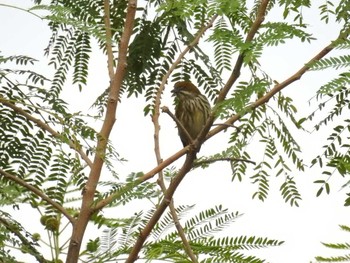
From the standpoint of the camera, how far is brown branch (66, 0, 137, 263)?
82.0 inches

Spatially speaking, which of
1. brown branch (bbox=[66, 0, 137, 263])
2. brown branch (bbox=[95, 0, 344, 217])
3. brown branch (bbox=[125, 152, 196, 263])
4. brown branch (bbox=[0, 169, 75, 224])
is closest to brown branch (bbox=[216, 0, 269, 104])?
brown branch (bbox=[95, 0, 344, 217])

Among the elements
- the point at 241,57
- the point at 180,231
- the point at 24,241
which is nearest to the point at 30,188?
the point at 24,241

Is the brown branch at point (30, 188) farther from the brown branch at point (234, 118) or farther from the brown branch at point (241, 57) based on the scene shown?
the brown branch at point (241, 57)

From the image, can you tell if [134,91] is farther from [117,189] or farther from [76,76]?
[117,189]

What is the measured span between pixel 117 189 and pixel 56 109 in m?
0.25

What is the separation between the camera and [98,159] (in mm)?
2178

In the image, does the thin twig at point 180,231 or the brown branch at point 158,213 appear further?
the thin twig at point 180,231

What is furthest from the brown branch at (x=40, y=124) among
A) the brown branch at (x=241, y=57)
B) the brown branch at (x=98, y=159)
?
the brown branch at (x=241, y=57)

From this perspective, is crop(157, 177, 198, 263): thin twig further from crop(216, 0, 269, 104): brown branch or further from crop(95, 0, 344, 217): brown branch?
crop(216, 0, 269, 104): brown branch

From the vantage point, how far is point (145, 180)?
2.16 meters

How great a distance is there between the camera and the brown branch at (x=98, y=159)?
2.08 metres

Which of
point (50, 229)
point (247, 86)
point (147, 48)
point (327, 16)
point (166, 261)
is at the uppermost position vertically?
point (147, 48)

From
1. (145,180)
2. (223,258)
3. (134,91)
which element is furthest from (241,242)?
(134,91)

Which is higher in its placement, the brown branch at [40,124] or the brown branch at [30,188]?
the brown branch at [40,124]
